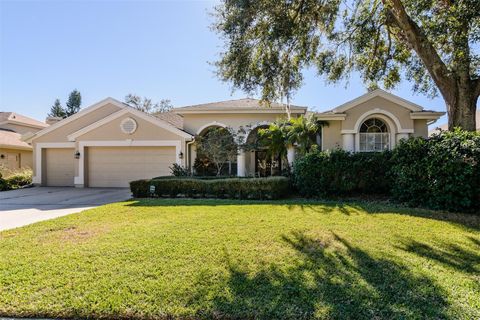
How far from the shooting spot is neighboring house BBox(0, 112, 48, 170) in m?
19.8

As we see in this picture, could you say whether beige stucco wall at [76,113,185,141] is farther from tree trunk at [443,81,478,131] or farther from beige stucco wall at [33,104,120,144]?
tree trunk at [443,81,478,131]

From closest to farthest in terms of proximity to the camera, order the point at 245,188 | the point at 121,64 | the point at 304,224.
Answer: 1. the point at 304,224
2. the point at 245,188
3. the point at 121,64

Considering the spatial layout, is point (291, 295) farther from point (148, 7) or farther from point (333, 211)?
point (148, 7)

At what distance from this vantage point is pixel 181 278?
3680 millimetres

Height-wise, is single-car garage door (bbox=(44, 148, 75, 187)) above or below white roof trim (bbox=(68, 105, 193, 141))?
below

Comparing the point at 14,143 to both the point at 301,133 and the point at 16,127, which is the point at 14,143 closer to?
the point at 16,127

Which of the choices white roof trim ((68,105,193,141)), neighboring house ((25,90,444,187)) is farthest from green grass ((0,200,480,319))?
white roof trim ((68,105,193,141))

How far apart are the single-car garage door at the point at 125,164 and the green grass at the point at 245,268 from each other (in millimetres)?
8970

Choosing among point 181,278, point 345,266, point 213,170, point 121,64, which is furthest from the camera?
point 121,64

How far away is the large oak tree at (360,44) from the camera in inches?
378

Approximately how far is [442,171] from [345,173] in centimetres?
308

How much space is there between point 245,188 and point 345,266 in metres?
7.04

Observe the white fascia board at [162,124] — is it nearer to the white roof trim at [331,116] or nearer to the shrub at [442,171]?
the white roof trim at [331,116]

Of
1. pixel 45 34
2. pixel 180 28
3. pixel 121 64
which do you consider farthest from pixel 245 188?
pixel 121 64
